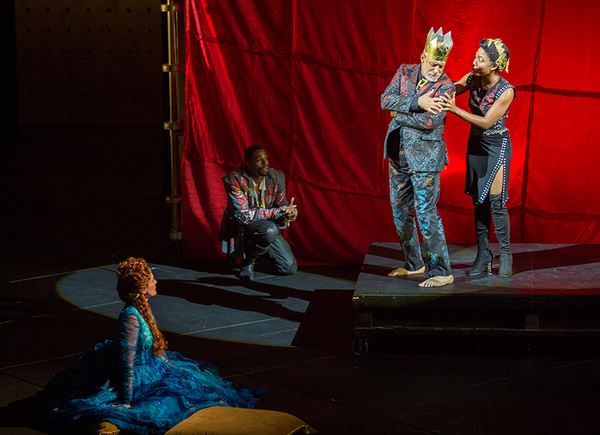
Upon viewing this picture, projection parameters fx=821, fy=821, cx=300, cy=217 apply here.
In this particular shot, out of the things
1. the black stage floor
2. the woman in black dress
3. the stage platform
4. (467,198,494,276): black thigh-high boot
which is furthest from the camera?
(467,198,494,276): black thigh-high boot

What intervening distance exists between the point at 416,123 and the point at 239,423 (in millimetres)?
2366

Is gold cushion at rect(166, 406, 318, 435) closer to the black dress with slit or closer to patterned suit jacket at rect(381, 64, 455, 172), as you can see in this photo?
patterned suit jacket at rect(381, 64, 455, 172)

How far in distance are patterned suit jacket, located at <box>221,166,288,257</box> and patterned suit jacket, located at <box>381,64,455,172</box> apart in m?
1.78

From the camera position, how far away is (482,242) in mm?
5625

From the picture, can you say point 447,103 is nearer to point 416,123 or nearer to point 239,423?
point 416,123

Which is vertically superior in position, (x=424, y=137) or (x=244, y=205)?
(x=424, y=137)

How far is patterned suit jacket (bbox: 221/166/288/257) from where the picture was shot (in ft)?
22.5

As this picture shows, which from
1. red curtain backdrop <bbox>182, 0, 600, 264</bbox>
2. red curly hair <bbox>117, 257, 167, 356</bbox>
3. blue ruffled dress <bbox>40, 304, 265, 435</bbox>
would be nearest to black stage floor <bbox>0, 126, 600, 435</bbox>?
blue ruffled dress <bbox>40, 304, 265, 435</bbox>

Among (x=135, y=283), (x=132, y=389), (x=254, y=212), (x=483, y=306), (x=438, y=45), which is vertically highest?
(x=438, y=45)

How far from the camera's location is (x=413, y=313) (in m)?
5.27

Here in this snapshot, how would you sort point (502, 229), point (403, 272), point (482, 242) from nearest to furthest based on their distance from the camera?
point (502, 229), point (482, 242), point (403, 272)

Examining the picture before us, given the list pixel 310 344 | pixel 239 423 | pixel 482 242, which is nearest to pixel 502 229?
pixel 482 242

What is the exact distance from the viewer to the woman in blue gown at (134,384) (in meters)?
4.05

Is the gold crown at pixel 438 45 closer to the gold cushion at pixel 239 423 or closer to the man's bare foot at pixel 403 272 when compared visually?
the man's bare foot at pixel 403 272
